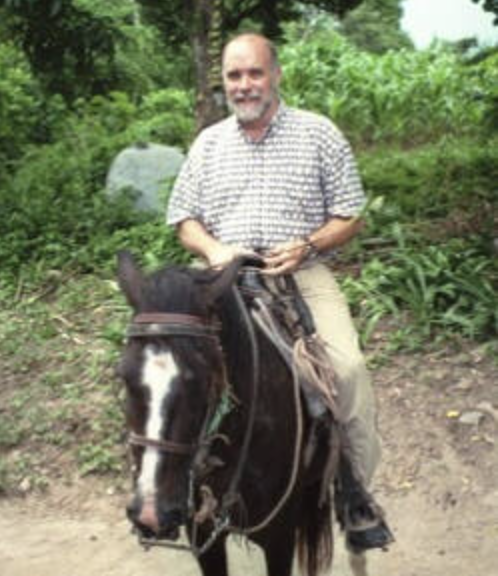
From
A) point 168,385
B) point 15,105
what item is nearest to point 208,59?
point 15,105

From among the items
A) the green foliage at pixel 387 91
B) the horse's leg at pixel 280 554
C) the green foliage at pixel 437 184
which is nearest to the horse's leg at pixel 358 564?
the horse's leg at pixel 280 554

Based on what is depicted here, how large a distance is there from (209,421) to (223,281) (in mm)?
438

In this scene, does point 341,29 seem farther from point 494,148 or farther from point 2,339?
point 2,339

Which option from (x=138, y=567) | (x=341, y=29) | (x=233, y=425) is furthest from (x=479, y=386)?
(x=341, y=29)

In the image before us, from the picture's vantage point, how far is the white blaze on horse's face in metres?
2.76

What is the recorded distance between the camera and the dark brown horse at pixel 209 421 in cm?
278

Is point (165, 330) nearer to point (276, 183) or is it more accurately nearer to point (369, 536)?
point (276, 183)

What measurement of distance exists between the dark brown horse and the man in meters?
0.30

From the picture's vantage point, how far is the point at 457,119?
1284cm

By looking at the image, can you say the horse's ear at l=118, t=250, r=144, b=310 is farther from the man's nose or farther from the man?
the man's nose

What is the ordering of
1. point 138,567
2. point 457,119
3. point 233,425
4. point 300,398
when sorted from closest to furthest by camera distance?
1. point 233,425
2. point 300,398
3. point 138,567
4. point 457,119

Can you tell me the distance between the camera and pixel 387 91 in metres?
13.8

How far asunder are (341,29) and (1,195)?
61.0 ft

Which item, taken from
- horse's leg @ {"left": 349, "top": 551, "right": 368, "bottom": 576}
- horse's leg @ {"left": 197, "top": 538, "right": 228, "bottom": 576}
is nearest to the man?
horse's leg @ {"left": 349, "top": 551, "right": 368, "bottom": 576}
